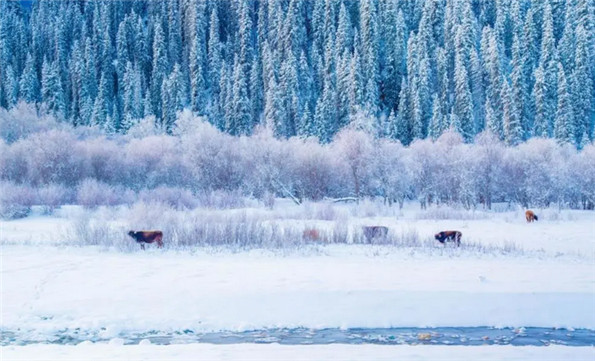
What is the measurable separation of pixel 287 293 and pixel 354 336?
214cm

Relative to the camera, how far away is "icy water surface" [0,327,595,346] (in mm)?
8938

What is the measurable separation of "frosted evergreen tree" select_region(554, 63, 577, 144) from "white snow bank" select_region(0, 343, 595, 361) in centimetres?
4891

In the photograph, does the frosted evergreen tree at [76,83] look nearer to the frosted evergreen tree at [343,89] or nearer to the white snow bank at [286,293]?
the frosted evergreen tree at [343,89]

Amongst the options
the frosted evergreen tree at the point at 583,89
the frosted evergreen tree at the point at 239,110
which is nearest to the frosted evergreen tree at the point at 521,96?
the frosted evergreen tree at the point at 583,89

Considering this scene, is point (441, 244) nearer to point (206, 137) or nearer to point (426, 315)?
point (426, 315)

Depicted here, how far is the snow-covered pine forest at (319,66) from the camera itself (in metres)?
58.8

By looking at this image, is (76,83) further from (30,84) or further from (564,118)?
(564,118)

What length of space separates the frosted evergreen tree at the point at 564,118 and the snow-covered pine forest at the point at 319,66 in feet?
0.40

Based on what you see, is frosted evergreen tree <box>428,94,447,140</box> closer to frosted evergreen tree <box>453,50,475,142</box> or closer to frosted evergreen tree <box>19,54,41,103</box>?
frosted evergreen tree <box>453,50,475,142</box>

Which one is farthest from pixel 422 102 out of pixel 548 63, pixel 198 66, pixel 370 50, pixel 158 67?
pixel 158 67

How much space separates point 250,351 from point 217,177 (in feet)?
92.9

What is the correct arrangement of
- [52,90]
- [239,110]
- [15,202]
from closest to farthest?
1. [15,202]
2. [239,110]
3. [52,90]

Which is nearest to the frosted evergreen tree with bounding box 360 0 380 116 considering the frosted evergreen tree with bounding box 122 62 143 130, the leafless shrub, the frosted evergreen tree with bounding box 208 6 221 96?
the frosted evergreen tree with bounding box 208 6 221 96

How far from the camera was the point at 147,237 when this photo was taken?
51.0 ft
